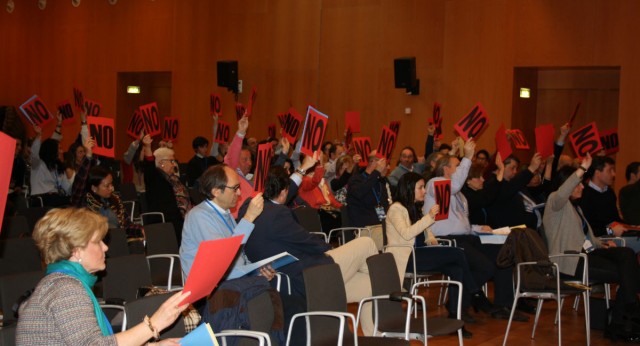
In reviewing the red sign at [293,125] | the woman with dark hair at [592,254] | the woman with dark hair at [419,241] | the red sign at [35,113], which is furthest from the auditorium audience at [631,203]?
the red sign at [35,113]

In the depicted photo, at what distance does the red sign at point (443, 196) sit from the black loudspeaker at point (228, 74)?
393 inches

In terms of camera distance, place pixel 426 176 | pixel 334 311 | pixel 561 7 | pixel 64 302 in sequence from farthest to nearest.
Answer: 1. pixel 561 7
2. pixel 426 176
3. pixel 334 311
4. pixel 64 302

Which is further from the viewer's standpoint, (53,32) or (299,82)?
(53,32)

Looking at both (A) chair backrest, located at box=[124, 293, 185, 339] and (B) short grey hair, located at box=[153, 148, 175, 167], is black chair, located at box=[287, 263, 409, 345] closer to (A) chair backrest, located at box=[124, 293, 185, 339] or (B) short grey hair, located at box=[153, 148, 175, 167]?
(A) chair backrest, located at box=[124, 293, 185, 339]

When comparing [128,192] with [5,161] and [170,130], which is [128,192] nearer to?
[170,130]

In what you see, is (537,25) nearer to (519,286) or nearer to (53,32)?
(519,286)

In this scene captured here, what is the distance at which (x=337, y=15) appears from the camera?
585 inches

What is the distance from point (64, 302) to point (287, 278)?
2.61 meters

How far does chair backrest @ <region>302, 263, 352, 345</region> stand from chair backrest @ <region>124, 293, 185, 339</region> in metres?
0.90

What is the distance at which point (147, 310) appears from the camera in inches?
139

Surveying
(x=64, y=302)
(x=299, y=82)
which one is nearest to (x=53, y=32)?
(x=299, y=82)

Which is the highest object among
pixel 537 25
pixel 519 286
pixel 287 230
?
pixel 537 25

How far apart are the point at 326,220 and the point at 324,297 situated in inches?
218

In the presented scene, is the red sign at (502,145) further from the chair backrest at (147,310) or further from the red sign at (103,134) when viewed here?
the chair backrest at (147,310)
